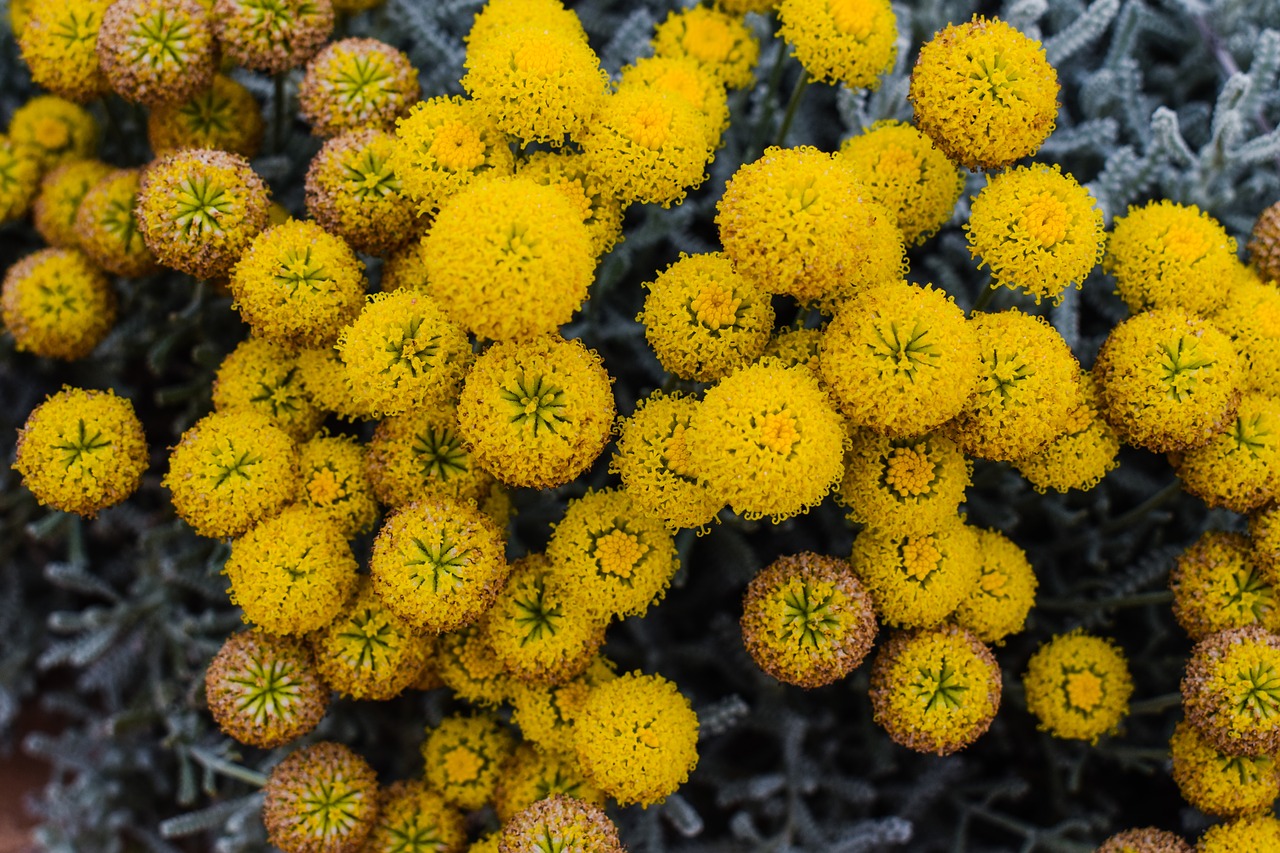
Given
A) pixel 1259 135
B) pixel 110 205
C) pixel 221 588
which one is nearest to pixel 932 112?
pixel 1259 135

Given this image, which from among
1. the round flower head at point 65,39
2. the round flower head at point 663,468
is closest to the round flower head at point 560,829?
the round flower head at point 663,468

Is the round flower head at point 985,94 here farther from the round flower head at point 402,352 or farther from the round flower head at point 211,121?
the round flower head at point 211,121

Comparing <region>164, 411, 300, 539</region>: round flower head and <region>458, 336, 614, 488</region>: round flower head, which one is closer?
<region>458, 336, 614, 488</region>: round flower head

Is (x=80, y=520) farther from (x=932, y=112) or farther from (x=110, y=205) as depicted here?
(x=932, y=112)

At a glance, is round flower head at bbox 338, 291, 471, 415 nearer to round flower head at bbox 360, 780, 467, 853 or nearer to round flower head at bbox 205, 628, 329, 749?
round flower head at bbox 205, 628, 329, 749

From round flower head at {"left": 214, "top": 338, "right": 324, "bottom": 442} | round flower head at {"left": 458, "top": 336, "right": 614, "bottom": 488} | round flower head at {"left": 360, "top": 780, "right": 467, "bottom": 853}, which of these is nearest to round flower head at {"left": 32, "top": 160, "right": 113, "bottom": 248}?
round flower head at {"left": 214, "top": 338, "right": 324, "bottom": 442}

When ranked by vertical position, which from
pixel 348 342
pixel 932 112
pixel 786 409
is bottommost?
pixel 348 342
